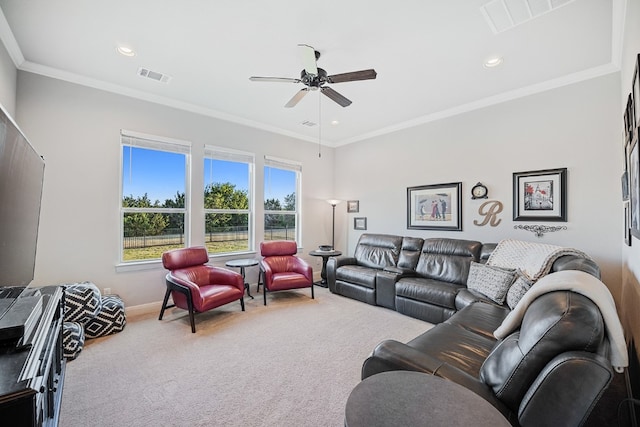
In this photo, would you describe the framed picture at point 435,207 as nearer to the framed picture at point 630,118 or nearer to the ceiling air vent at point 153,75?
the framed picture at point 630,118

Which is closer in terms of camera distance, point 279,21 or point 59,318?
point 59,318

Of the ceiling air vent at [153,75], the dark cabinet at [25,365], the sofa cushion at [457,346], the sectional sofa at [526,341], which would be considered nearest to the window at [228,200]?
the ceiling air vent at [153,75]

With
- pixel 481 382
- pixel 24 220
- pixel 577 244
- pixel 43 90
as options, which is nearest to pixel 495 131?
pixel 577 244

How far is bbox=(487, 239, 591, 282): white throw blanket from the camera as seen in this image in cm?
268

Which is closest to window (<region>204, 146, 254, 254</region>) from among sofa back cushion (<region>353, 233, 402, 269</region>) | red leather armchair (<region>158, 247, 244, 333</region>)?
red leather armchair (<region>158, 247, 244, 333</region>)

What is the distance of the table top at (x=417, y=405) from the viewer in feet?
3.19

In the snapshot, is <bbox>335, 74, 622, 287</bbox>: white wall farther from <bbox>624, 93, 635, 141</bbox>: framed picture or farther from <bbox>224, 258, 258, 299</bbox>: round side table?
<bbox>224, 258, 258, 299</bbox>: round side table

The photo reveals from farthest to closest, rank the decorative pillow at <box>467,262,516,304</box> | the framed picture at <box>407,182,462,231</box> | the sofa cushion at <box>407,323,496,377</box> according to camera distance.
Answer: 1. the framed picture at <box>407,182,462,231</box>
2. the decorative pillow at <box>467,262,516,304</box>
3. the sofa cushion at <box>407,323,496,377</box>

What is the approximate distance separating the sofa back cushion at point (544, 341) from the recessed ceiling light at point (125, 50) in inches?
154

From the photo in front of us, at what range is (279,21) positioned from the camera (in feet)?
7.57

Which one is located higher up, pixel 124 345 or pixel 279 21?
pixel 279 21

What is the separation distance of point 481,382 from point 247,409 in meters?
1.52

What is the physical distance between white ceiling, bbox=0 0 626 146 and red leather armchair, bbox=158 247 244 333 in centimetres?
228

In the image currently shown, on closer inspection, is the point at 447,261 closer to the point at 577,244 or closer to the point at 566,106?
the point at 577,244
